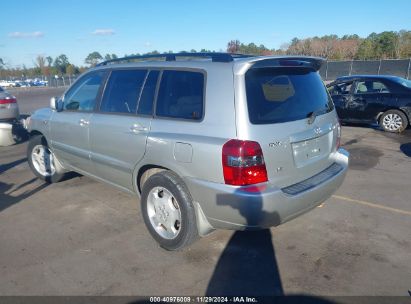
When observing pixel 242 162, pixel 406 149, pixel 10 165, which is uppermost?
pixel 242 162

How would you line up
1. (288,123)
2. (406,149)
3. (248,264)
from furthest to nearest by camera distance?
(406,149), (248,264), (288,123)

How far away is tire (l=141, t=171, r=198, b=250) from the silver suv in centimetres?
1

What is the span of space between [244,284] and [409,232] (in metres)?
2.13

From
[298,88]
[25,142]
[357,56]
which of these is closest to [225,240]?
[298,88]

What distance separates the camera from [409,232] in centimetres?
382

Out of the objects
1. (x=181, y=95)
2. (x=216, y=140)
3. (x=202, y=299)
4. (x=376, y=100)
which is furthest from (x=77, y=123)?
(x=376, y=100)

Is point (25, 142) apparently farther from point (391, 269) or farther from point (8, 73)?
point (8, 73)

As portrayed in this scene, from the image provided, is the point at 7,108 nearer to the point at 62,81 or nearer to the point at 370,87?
the point at 370,87

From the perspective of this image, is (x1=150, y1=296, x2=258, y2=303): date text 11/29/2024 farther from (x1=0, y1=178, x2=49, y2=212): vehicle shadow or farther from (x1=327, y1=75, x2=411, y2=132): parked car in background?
(x1=327, y1=75, x2=411, y2=132): parked car in background

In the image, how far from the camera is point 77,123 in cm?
457

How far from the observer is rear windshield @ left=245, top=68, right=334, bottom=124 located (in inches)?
118

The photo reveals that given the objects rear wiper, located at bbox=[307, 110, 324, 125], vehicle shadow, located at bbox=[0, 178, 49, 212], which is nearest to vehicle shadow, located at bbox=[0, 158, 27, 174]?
vehicle shadow, located at bbox=[0, 178, 49, 212]

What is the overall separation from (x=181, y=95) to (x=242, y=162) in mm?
992

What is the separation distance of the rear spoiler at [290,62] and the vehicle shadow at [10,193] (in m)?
3.97
